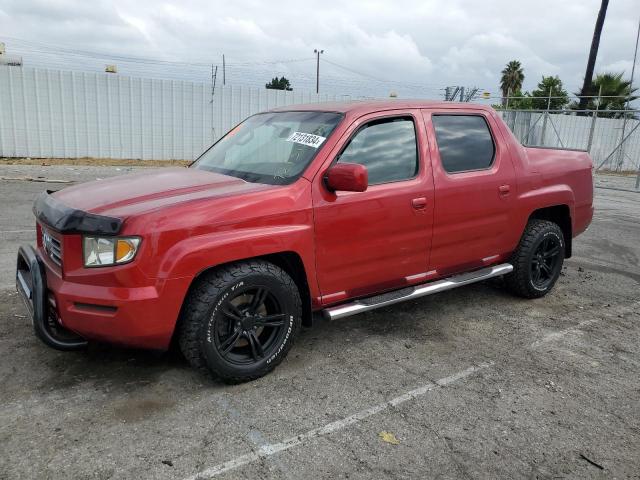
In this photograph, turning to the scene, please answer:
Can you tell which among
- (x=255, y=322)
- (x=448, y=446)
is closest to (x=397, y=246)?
(x=255, y=322)

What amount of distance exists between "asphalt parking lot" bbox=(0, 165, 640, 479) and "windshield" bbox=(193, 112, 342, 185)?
132 centimetres

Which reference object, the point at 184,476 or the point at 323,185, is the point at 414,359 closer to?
the point at 323,185

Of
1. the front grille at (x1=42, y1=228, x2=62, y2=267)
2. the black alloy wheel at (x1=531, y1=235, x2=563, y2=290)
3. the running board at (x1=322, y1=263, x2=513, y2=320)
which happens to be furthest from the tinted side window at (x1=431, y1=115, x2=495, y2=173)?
the front grille at (x1=42, y1=228, x2=62, y2=267)

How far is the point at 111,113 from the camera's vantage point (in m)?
15.8

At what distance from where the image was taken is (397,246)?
383 centimetres

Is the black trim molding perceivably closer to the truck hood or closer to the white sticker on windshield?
the truck hood

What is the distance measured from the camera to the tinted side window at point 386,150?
3.71 m

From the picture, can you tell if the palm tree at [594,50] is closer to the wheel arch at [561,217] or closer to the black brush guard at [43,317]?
the wheel arch at [561,217]

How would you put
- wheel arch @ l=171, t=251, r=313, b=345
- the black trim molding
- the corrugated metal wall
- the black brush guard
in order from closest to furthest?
the black trim molding → the black brush guard → wheel arch @ l=171, t=251, r=313, b=345 → the corrugated metal wall

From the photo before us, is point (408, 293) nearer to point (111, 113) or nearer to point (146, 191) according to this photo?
point (146, 191)

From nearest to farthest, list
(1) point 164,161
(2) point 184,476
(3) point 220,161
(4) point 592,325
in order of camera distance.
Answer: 1. (2) point 184,476
2. (3) point 220,161
3. (4) point 592,325
4. (1) point 164,161

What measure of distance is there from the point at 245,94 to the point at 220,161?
14.5 metres

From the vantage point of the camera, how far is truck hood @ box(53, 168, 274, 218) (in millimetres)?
3004

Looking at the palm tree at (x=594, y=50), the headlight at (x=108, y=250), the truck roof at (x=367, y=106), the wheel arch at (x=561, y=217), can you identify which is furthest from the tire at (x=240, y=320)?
the palm tree at (x=594, y=50)
